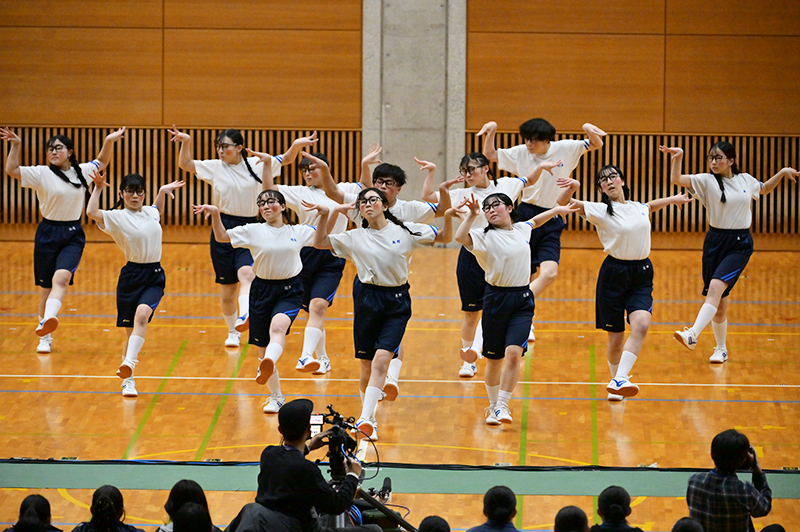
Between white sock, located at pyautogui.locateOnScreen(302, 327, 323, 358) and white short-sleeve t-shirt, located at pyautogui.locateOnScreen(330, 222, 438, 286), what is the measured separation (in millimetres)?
1062

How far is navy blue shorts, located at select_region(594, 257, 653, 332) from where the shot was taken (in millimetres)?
7043

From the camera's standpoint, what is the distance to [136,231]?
734 centimetres

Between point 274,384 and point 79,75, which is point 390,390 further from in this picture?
point 79,75

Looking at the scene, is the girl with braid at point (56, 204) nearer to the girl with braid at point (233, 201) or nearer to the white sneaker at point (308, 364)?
the girl with braid at point (233, 201)

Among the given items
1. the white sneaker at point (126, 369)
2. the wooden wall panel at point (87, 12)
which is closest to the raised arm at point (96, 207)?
the white sneaker at point (126, 369)

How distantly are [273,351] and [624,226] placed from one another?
2.51 metres

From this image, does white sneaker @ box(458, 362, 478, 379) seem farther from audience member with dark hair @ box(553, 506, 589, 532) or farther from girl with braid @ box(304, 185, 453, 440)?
audience member with dark hair @ box(553, 506, 589, 532)

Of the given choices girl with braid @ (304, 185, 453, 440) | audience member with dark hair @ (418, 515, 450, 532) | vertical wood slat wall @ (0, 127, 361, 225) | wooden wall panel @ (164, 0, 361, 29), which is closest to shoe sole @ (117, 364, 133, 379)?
girl with braid @ (304, 185, 453, 440)

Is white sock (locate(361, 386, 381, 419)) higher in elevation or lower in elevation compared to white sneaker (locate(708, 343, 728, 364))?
lower

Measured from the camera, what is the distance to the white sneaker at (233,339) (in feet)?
27.8

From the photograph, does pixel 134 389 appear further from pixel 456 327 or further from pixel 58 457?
pixel 456 327

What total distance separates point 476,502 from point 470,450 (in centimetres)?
87

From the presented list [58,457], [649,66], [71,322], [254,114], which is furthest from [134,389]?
[649,66]

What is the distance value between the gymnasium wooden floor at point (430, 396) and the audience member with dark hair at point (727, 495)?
40.2 inches
